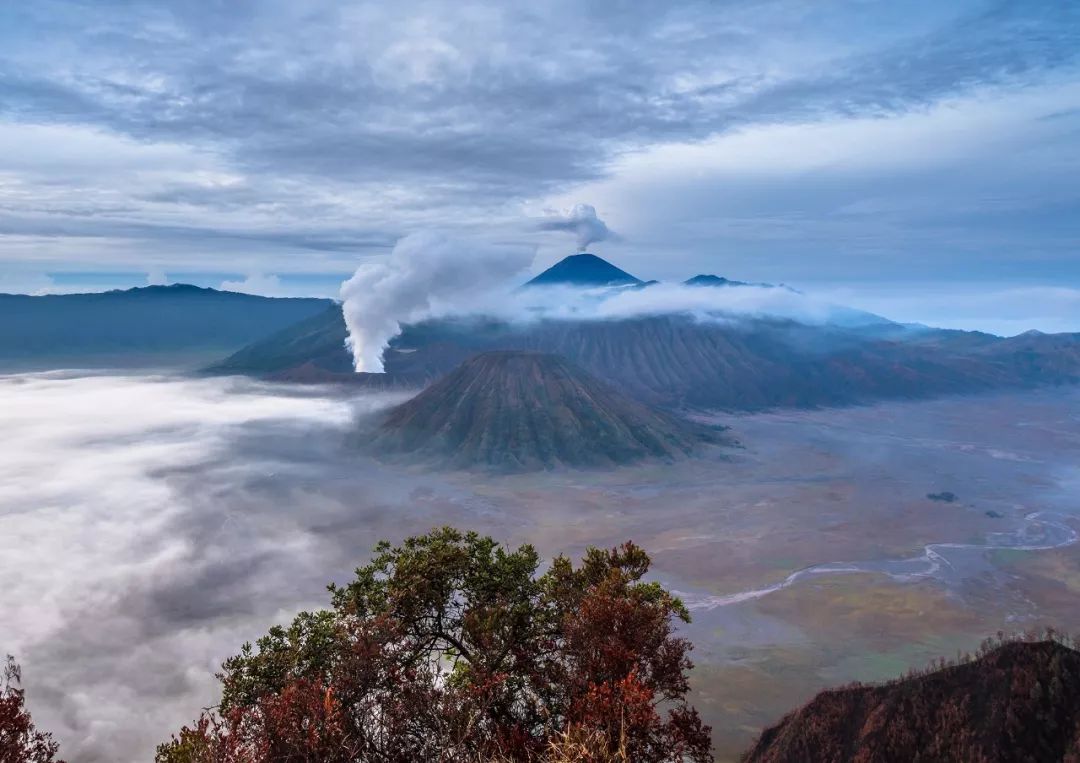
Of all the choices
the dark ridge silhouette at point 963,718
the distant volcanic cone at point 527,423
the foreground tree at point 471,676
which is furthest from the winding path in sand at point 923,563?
the distant volcanic cone at point 527,423

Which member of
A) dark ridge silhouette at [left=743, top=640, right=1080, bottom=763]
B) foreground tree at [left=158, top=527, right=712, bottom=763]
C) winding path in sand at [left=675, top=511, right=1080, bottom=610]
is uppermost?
foreground tree at [left=158, top=527, right=712, bottom=763]

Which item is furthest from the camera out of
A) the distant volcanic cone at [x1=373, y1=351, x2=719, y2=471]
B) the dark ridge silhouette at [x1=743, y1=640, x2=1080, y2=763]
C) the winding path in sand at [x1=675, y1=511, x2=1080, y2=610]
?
the distant volcanic cone at [x1=373, y1=351, x2=719, y2=471]

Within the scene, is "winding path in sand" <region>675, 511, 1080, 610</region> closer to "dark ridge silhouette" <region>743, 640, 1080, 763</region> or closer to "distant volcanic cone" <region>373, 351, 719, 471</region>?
"dark ridge silhouette" <region>743, 640, 1080, 763</region>

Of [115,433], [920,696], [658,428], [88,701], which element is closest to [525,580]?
[920,696]

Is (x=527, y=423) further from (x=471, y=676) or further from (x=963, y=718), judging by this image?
(x=471, y=676)

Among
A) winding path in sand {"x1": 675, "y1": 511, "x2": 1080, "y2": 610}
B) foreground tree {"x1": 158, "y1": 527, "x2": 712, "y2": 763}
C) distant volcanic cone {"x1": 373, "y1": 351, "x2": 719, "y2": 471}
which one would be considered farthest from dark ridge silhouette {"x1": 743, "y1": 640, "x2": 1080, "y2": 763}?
distant volcanic cone {"x1": 373, "y1": 351, "x2": 719, "y2": 471}

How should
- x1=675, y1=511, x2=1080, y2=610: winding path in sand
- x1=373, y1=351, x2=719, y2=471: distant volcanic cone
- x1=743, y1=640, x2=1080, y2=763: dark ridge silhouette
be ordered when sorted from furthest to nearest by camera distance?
x1=373, y1=351, x2=719, y2=471: distant volcanic cone
x1=675, y1=511, x2=1080, y2=610: winding path in sand
x1=743, y1=640, x2=1080, y2=763: dark ridge silhouette

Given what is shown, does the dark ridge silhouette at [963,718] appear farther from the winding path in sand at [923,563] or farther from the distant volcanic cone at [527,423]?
the distant volcanic cone at [527,423]
